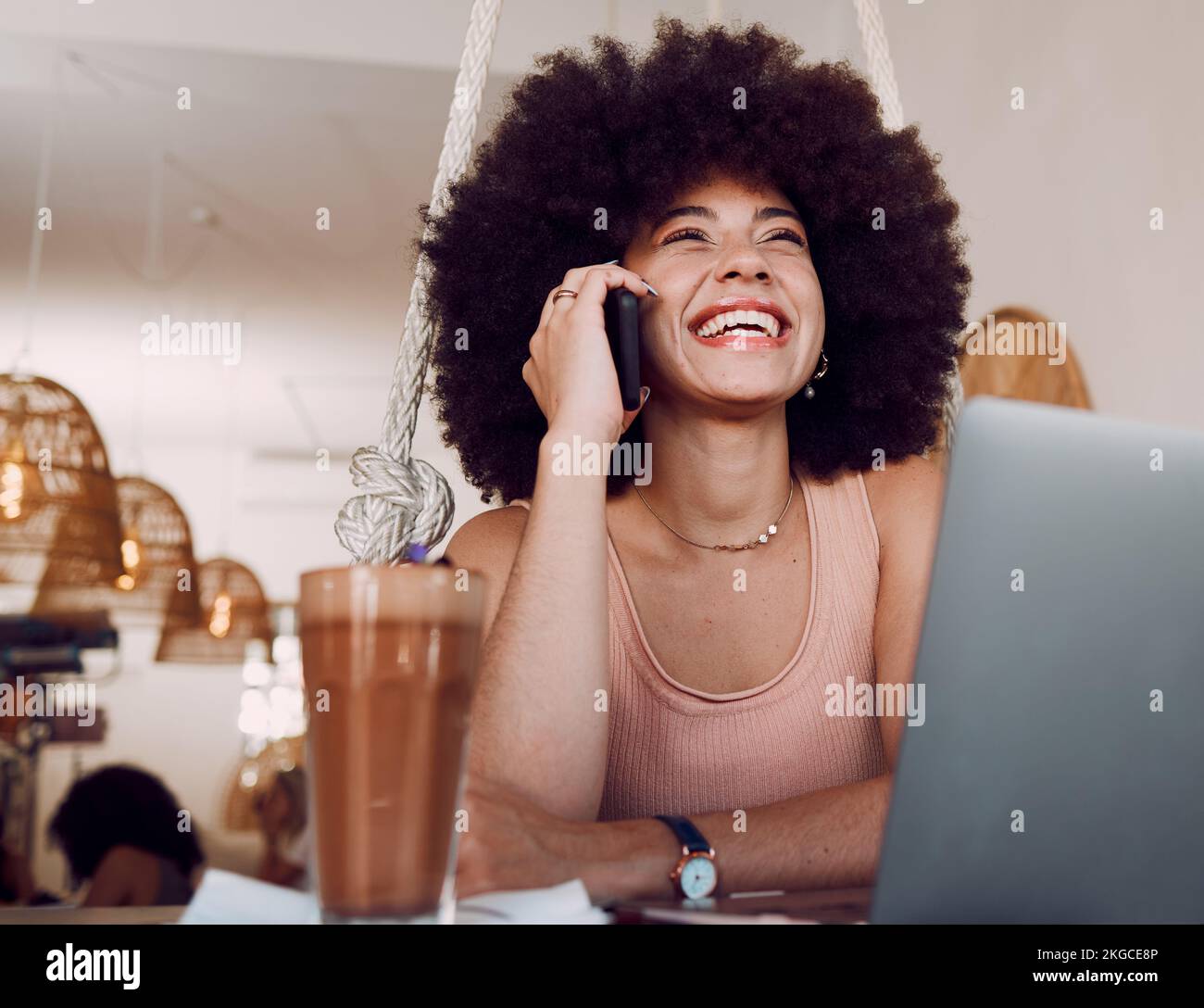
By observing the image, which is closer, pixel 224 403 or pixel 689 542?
pixel 689 542

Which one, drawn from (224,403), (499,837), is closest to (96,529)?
(499,837)

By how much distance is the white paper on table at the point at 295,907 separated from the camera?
0.51m

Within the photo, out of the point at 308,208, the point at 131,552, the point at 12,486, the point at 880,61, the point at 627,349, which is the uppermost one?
the point at 308,208

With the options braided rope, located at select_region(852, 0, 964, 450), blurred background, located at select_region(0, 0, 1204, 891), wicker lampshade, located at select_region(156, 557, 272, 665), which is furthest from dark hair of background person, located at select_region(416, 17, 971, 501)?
wicker lampshade, located at select_region(156, 557, 272, 665)

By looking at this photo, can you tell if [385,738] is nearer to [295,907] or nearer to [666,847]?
[295,907]

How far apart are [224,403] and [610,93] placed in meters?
6.25

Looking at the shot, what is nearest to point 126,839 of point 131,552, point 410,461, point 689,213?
point 131,552

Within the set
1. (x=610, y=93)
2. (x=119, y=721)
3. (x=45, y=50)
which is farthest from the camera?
(x=119, y=721)

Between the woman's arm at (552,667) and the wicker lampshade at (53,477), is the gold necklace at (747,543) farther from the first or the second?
the wicker lampshade at (53,477)

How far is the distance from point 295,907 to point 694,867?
346 mm

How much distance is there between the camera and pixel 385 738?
0.52 metres

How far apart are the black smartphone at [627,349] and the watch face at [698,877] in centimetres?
53

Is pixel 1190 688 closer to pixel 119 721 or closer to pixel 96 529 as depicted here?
pixel 96 529

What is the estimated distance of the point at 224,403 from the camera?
734cm
